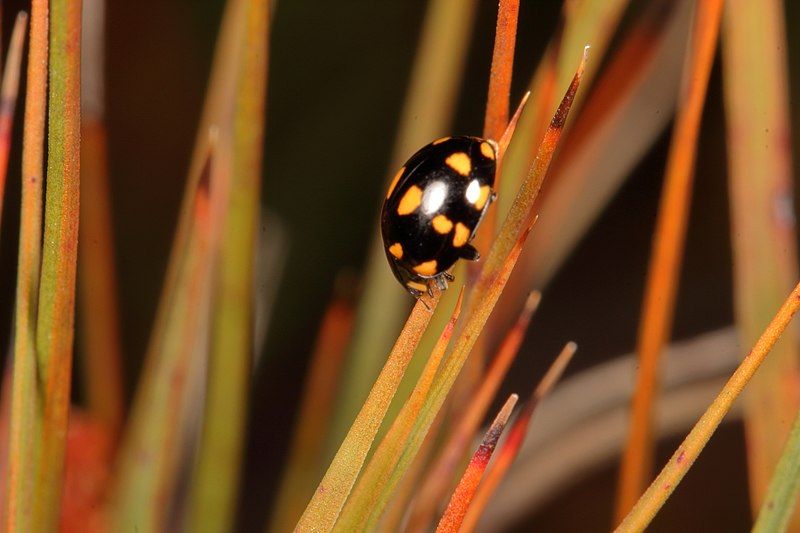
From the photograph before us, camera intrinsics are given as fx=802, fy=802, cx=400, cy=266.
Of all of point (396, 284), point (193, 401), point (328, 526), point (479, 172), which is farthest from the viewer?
point (193, 401)

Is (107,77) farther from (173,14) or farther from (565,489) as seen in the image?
(565,489)

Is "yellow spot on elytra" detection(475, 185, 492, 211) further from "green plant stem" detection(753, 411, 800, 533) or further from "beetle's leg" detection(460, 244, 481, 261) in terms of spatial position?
"green plant stem" detection(753, 411, 800, 533)

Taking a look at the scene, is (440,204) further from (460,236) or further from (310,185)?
(310,185)

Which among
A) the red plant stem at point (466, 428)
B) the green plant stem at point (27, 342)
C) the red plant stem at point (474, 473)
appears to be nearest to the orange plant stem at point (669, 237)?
the red plant stem at point (466, 428)

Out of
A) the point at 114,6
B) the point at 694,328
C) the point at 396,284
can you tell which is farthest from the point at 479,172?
the point at 114,6

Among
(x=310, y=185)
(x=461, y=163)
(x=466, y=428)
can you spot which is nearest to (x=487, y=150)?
(x=461, y=163)
